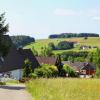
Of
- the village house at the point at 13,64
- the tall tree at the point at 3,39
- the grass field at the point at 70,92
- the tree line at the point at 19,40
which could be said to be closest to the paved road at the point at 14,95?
the grass field at the point at 70,92

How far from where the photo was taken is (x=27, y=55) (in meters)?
83.6

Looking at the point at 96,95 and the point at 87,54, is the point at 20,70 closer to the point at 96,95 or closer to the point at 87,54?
the point at 96,95

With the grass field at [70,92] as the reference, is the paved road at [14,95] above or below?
below

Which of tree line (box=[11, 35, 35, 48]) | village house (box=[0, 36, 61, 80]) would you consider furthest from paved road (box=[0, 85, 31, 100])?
tree line (box=[11, 35, 35, 48])

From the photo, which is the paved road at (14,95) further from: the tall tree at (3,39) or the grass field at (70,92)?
the tall tree at (3,39)

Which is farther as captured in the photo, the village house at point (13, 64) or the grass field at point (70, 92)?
the village house at point (13, 64)

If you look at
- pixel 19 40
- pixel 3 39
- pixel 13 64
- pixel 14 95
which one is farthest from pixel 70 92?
pixel 19 40

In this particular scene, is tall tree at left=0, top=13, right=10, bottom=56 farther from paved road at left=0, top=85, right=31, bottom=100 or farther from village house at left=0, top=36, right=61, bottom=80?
village house at left=0, top=36, right=61, bottom=80

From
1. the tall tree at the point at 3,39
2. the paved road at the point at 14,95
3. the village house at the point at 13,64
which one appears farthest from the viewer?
the village house at the point at 13,64

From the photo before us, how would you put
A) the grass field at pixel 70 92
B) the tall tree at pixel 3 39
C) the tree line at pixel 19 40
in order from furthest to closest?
the tree line at pixel 19 40 → the tall tree at pixel 3 39 → the grass field at pixel 70 92

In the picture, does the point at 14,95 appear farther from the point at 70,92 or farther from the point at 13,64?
the point at 13,64

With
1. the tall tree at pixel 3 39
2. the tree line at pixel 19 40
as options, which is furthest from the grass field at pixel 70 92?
the tree line at pixel 19 40

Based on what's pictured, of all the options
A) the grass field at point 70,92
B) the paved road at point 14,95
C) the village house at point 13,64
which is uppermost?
the grass field at point 70,92

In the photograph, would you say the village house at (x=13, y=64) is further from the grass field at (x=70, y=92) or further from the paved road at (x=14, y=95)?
the grass field at (x=70, y=92)
